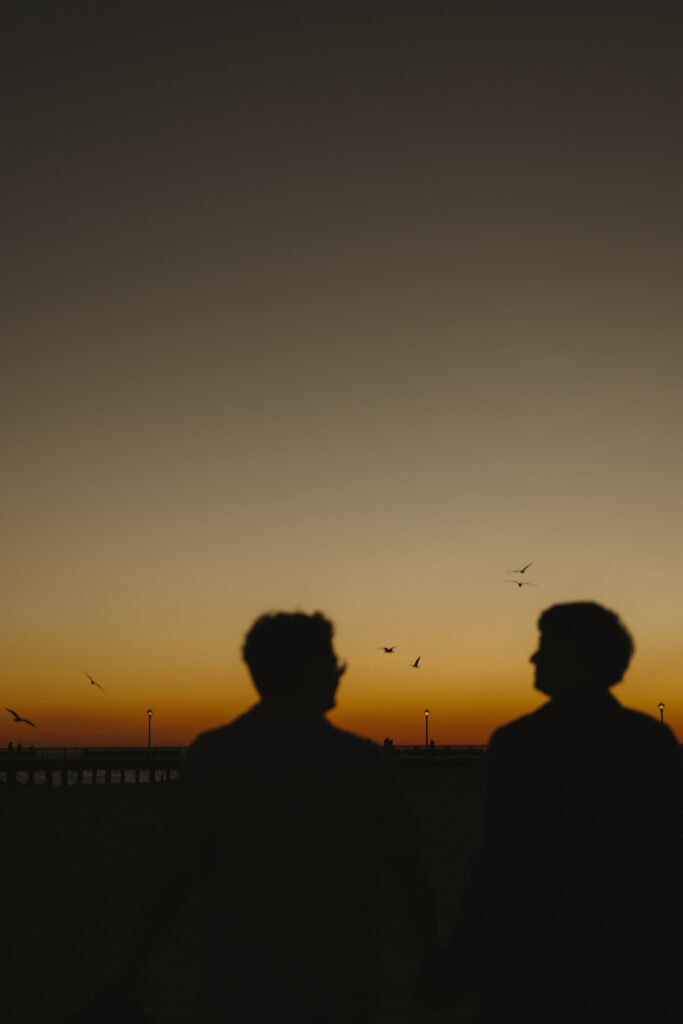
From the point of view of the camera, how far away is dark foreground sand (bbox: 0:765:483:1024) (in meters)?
8.05

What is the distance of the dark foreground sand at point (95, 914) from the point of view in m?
8.05

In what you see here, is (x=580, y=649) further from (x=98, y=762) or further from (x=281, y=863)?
(x=98, y=762)

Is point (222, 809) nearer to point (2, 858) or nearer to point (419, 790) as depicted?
point (2, 858)

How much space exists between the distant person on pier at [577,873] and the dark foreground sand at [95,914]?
201 inches

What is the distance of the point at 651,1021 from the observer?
2770 millimetres

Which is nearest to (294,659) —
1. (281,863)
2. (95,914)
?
(281,863)

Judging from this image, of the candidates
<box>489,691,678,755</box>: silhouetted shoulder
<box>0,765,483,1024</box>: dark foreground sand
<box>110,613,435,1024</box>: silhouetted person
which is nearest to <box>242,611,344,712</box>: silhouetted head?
<box>110,613,435,1024</box>: silhouetted person

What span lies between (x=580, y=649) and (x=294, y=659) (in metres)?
0.88

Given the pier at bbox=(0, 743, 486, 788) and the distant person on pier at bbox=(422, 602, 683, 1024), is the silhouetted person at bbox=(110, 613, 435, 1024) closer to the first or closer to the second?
the distant person on pier at bbox=(422, 602, 683, 1024)

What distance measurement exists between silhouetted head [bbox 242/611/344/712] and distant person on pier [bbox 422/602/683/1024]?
0.56 meters

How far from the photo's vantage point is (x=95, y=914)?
11781mm

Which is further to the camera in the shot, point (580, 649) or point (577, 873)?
point (580, 649)

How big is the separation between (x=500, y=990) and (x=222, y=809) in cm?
96

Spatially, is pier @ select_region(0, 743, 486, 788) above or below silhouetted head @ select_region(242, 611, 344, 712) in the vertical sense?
below
